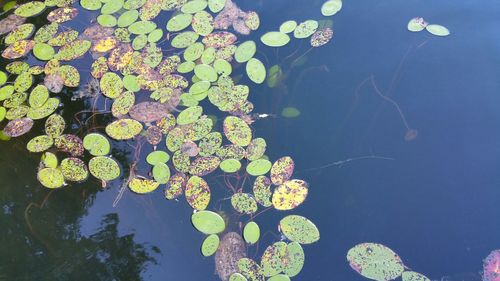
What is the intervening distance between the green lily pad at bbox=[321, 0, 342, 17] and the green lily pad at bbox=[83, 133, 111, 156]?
1.36 meters

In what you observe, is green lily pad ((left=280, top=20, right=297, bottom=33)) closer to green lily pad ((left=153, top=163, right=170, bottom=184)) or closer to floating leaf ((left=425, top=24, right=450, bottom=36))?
floating leaf ((left=425, top=24, right=450, bottom=36))

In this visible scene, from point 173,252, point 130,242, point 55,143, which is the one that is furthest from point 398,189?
point 55,143

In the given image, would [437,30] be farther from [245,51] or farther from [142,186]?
[142,186]

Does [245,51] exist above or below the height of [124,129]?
above

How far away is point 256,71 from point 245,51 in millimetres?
149

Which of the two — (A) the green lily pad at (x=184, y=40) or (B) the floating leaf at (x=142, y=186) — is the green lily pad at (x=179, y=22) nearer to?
(A) the green lily pad at (x=184, y=40)

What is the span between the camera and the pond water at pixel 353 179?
1744mm

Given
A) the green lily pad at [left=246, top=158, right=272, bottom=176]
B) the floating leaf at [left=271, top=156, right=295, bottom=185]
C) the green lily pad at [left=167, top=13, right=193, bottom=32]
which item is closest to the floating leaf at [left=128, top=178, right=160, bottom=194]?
the green lily pad at [left=246, top=158, right=272, bottom=176]

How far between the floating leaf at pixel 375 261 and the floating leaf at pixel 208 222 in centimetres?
52

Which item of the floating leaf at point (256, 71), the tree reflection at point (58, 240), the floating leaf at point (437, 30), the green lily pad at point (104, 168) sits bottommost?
the tree reflection at point (58, 240)

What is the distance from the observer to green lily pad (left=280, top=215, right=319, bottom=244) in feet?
5.68

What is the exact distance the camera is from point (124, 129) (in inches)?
81.4

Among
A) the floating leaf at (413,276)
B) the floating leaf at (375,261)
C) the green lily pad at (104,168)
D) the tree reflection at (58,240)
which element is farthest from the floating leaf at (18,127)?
the floating leaf at (413,276)

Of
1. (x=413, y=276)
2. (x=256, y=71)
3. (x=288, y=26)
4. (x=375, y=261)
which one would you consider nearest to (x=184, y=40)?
(x=256, y=71)
